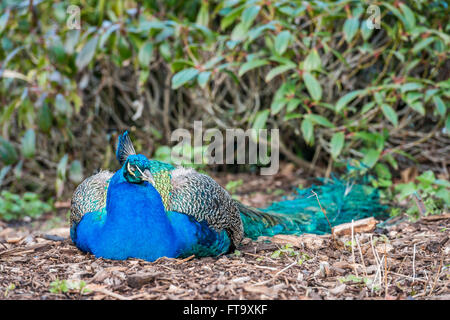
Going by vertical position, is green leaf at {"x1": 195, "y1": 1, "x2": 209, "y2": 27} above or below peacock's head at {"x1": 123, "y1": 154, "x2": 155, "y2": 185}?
above

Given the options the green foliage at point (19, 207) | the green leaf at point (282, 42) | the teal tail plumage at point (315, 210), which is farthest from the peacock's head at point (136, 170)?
the green foliage at point (19, 207)

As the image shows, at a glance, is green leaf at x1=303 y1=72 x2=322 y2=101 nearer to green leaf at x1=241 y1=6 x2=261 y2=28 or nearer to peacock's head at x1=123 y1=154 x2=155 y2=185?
green leaf at x1=241 y1=6 x2=261 y2=28

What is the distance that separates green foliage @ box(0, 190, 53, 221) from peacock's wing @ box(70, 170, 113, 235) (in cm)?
216

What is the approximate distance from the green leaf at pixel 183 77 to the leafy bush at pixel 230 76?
12 mm

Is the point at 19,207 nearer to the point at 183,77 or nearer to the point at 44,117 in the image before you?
the point at 44,117

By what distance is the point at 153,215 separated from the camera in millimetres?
2611

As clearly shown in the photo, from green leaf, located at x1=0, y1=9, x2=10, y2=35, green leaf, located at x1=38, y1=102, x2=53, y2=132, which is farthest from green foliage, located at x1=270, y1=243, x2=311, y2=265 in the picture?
green leaf, located at x1=0, y1=9, x2=10, y2=35

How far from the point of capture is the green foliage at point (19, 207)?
490 cm

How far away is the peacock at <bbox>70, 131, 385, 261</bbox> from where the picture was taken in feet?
8.57

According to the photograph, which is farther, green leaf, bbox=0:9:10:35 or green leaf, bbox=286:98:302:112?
green leaf, bbox=0:9:10:35
